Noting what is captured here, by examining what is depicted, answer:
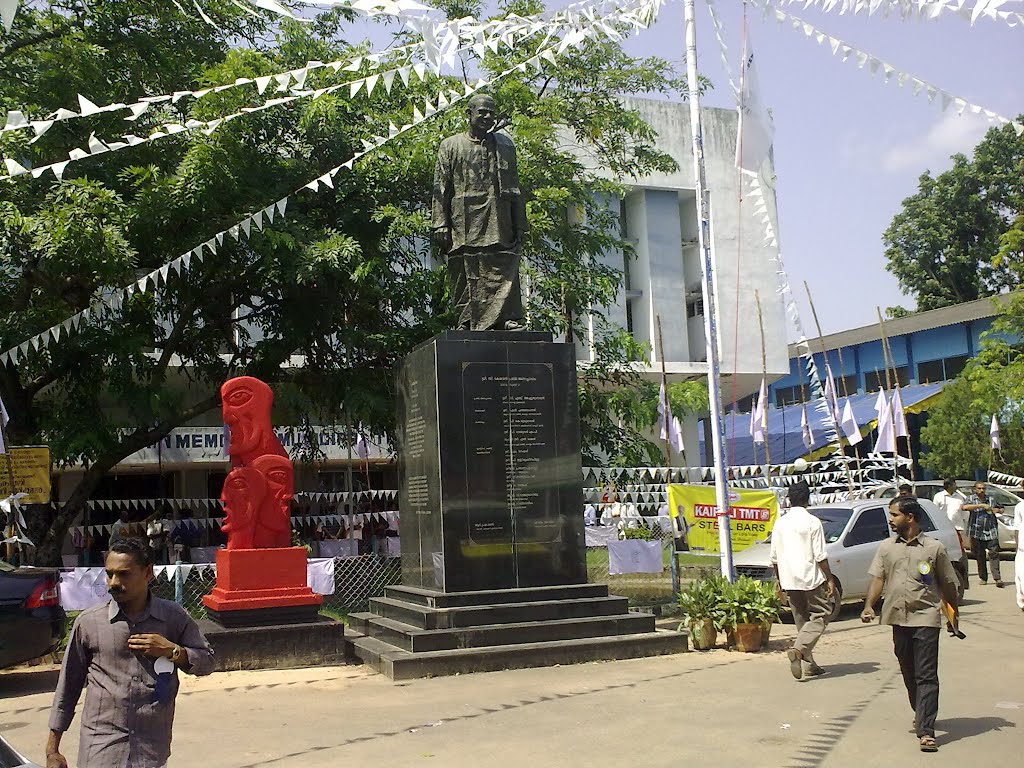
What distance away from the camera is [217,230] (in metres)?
14.8

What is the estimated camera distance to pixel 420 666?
9.56m

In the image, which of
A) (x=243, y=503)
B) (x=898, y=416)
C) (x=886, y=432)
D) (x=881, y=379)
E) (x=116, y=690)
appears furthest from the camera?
(x=881, y=379)

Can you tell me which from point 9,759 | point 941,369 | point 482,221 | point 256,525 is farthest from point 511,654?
point 941,369

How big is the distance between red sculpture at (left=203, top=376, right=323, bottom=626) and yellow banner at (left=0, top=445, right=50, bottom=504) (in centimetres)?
341

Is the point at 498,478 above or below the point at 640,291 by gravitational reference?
below

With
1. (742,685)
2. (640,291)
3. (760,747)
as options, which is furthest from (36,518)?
(640,291)

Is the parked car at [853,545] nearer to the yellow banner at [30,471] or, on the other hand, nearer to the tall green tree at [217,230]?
the tall green tree at [217,230]

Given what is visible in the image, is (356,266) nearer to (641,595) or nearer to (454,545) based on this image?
(454,545)

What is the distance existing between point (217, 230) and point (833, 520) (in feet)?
31.2

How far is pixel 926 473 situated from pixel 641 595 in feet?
92.2

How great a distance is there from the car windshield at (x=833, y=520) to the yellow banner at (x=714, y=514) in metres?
0.67

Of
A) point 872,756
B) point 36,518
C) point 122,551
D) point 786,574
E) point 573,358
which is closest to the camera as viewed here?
point 122,551

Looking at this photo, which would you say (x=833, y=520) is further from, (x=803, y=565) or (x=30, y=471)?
(x=30, y=471)

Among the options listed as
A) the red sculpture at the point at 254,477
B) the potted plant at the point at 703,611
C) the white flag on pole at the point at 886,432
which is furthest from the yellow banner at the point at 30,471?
the white flag on pole at the point at 886,432
